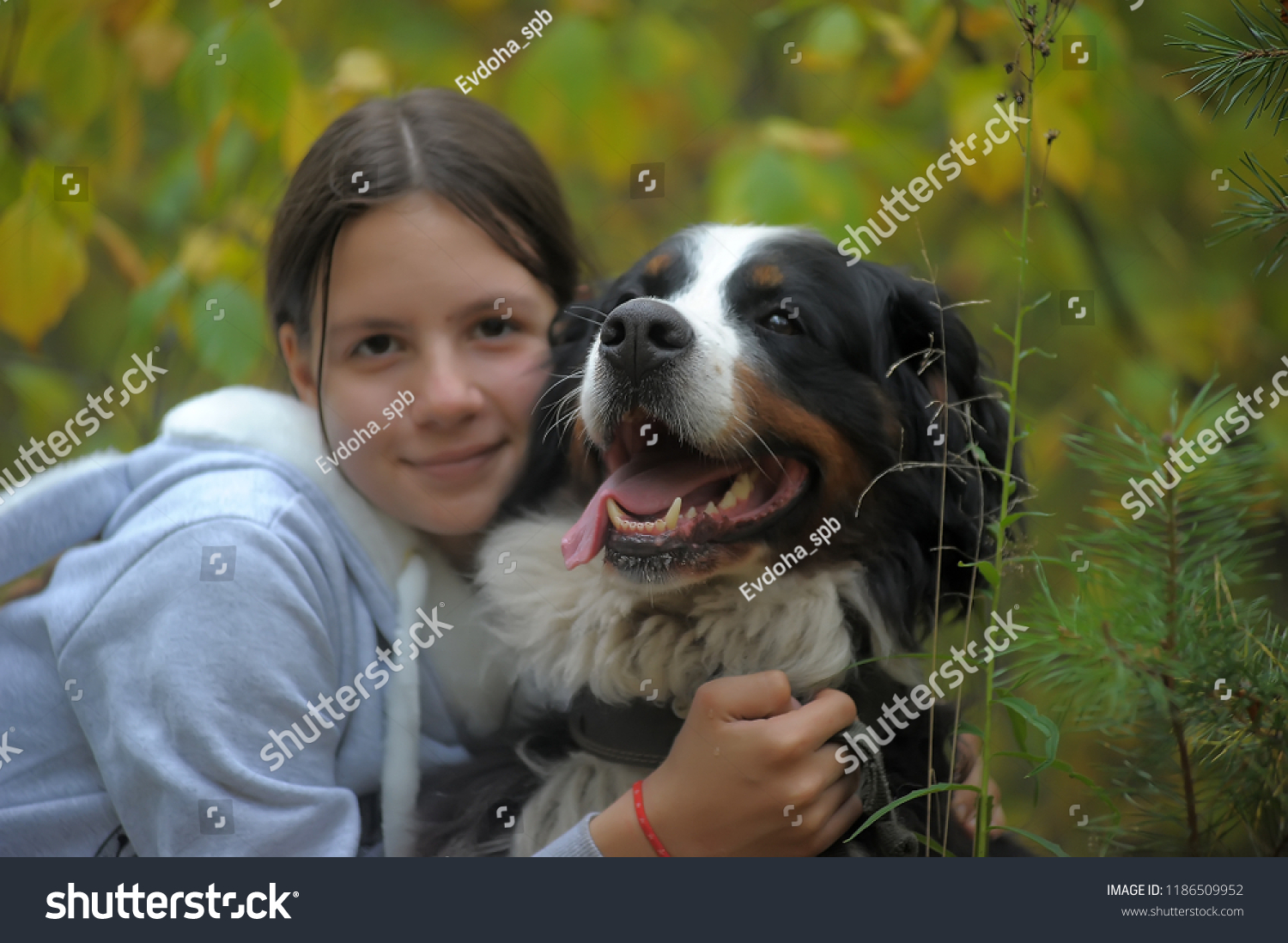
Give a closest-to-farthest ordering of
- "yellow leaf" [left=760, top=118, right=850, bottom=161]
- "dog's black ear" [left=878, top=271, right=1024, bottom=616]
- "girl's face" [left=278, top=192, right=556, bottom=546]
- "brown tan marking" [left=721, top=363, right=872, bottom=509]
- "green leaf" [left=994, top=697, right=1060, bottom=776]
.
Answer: "green leaf" [left=994, top=697, right=1060, bottom=776] < "brown tan marking" [left=721, top=363, right=872, bottom=509] < "dog's black ear" [left=878, top=271, right=1024, bottom=616] < "girl's face" [left=278, top=192, right=556, bottom=546] < "yellow leaf" [left=760, top=118, right=850, bottom=161]

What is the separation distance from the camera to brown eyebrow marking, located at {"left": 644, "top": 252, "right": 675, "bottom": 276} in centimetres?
169

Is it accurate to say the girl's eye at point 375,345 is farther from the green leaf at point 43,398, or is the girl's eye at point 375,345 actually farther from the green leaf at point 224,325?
the green leaf at point 43,398

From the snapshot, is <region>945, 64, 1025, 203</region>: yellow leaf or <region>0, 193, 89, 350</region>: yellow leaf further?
<region>0, 193, 89, 350</region>: yellow leaf

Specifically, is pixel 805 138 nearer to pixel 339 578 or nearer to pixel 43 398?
pixel 339 578

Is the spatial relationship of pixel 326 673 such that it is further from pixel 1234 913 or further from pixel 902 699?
pixel 1234 913

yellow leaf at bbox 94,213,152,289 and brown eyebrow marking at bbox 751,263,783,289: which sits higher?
yellow leaf at bbox 94,213,152,289

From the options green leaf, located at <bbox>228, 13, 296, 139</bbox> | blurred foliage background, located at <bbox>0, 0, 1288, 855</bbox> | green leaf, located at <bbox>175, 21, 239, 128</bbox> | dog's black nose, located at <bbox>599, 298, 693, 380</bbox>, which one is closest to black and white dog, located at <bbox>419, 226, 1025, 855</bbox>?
dog's black nose, located at <bbox>599, 298, 693, 380</bbox>

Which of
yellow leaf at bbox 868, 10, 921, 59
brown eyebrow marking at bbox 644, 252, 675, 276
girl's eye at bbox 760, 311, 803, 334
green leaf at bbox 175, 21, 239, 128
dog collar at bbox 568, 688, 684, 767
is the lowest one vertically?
dog collar at bbox 568, 688, 684, 767

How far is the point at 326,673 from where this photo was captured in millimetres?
1752

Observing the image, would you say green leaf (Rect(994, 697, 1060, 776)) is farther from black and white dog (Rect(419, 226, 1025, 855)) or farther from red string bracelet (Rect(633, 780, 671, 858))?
red string bracelet (Rect(633, 780, 671, 858))

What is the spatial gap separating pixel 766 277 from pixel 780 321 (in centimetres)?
7

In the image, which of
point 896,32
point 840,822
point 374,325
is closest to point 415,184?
point 374,325

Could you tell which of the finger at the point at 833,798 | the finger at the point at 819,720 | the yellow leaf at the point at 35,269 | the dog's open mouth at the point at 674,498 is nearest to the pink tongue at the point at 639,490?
the dog's open mouth at the point at 674,498

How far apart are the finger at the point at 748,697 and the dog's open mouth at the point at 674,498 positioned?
0.22 m
